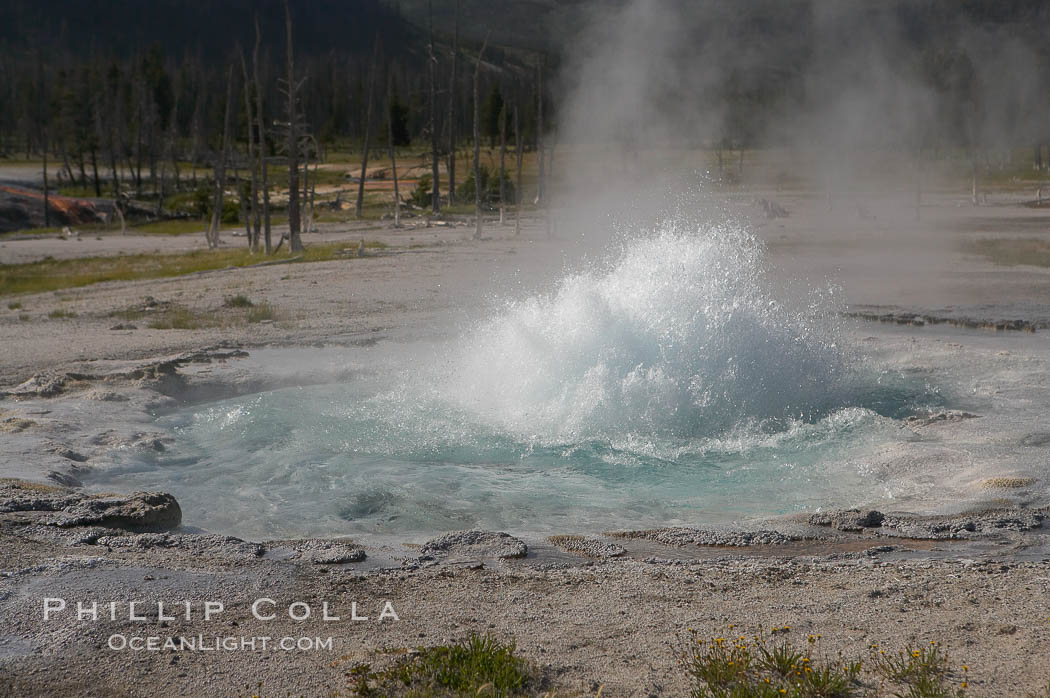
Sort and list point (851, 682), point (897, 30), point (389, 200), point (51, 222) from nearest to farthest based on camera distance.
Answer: point (851, 682)
point (897, 30)
point (51, 222)
point (389, 200)

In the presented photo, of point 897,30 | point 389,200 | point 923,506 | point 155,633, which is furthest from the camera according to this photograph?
point 389,200

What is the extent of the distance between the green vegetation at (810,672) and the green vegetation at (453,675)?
22.7 inches

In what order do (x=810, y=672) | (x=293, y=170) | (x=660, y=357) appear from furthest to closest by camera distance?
(x=293, y=170)
(x=660, y=357)
(x=810, y=672)

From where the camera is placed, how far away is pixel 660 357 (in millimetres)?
7699

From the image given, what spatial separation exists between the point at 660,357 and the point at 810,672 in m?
4.66

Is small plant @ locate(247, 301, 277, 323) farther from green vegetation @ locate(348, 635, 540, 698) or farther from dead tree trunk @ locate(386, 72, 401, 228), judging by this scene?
dead tree trunk @ locate(386, 72, 401, 228)

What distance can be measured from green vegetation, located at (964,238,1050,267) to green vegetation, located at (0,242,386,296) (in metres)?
12.8

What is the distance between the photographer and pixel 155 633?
3600 millimetres

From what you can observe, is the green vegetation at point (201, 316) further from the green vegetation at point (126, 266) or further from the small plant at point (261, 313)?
the green vegetation at point (126, 266)

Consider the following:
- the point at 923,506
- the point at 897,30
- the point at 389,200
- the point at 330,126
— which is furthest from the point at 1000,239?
the point at 330,126

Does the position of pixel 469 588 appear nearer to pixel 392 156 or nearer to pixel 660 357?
pixel 660 357

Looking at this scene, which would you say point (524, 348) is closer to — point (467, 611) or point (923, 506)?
point (923, 506)

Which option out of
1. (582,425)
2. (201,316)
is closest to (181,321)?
(201,316)

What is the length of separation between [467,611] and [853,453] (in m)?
3.49
